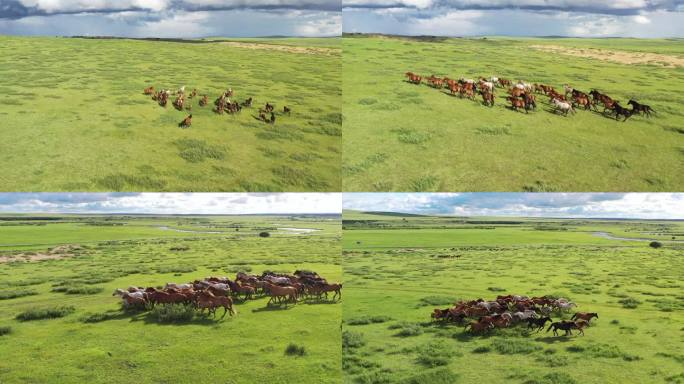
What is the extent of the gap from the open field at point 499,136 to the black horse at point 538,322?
200 inches

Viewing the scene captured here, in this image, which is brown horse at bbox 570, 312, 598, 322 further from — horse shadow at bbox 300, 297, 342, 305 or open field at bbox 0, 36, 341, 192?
open field at bbox 0, 36, 341, 192

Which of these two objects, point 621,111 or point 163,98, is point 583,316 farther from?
point 163,98

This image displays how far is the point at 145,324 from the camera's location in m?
17.8

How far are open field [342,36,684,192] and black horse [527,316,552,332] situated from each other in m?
5.08

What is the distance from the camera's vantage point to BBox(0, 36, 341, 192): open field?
16453mm

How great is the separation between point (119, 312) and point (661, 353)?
63.7 feet

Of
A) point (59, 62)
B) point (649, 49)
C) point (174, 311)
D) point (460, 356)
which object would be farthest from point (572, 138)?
point (59, 62)

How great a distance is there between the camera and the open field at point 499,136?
54.6 feet

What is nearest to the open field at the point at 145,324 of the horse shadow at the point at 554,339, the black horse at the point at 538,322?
the black horse at the point at 538,322

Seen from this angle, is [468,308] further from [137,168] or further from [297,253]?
[137,168]

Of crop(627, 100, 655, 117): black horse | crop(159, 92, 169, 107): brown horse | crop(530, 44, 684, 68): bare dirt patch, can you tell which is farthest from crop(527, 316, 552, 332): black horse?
crop(530, 44, 684, 68): bare dirt patch

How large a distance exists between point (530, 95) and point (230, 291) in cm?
1576

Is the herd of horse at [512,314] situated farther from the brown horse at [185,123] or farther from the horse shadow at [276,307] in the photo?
the brown horse at [185,123]

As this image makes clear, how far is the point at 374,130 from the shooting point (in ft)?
63.1
